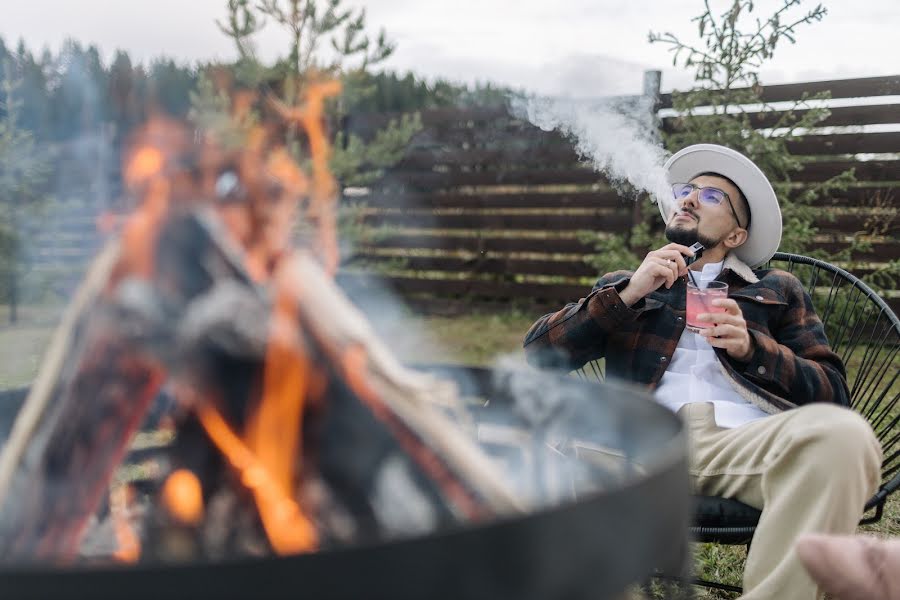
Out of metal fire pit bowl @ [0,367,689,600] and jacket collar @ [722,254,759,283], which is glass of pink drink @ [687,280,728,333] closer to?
jacket collar @ [722,254,759,283]

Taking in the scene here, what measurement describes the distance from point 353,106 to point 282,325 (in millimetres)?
5949

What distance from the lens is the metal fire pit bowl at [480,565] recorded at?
677mm

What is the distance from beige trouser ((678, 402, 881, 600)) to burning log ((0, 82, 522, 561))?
83cm

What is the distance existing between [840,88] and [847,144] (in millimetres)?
386

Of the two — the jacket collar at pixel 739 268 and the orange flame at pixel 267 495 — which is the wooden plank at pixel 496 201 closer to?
the jacket collar at pixel 739 268

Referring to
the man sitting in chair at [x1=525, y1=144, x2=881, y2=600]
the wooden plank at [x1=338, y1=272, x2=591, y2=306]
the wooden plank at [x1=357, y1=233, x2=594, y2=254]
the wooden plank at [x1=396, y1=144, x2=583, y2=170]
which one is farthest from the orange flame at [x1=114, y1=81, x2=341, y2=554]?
the wooden plank at [x1=396, y1=144, x2=583, y2=170]

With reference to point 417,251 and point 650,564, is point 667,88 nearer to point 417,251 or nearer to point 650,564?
point 417,251

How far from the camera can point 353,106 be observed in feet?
→ 21.7

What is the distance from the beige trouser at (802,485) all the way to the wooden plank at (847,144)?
13.5 ft

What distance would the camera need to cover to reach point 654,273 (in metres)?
1.97

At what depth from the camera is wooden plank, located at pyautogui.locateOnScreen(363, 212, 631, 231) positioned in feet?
Answer: 19.3

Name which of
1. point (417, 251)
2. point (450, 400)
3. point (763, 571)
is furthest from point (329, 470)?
point (417, 251)

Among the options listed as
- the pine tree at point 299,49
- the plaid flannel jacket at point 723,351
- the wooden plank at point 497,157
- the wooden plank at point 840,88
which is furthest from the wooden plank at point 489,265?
the plaid flannel jacket at point 723,351

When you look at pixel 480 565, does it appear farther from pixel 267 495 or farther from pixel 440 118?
pixel 440 118
